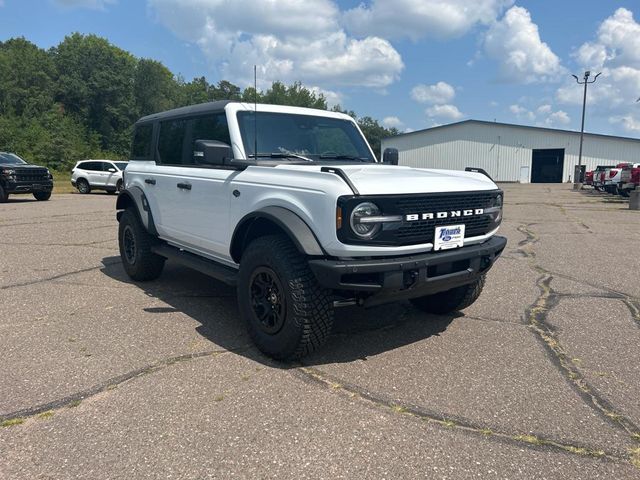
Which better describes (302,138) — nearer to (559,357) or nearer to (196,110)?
(196,110)

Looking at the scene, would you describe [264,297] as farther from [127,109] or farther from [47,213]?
[127,109]

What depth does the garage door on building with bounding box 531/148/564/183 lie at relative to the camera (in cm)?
4772

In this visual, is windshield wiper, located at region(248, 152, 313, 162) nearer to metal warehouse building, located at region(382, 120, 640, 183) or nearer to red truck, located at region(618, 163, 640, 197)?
red truck, located at region(618, 163, 640, 197)

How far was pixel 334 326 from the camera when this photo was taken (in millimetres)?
4391

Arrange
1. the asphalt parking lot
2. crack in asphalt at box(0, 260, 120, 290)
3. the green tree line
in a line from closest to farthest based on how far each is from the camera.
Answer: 1. the asphalt parking lot
2. crack in asphalt at box(0, 260, 120, 290)
3. the green tree line

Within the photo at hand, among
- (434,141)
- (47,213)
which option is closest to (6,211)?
(47,213)

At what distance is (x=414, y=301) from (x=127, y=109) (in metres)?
61.2

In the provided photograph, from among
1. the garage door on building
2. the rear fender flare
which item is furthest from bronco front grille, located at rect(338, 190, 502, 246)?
the garage door on building

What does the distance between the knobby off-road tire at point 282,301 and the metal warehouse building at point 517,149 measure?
47.7 metres

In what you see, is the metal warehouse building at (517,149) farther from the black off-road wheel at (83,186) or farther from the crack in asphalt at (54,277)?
the crack in asphalt at (54,277)

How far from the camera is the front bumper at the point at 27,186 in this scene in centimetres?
1677

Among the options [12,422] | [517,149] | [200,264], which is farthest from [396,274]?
[517,149]

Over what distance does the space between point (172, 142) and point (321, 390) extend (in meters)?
3.37

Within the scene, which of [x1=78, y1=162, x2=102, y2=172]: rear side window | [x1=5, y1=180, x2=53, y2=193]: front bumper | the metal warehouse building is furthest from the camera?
the metal warehouse building
